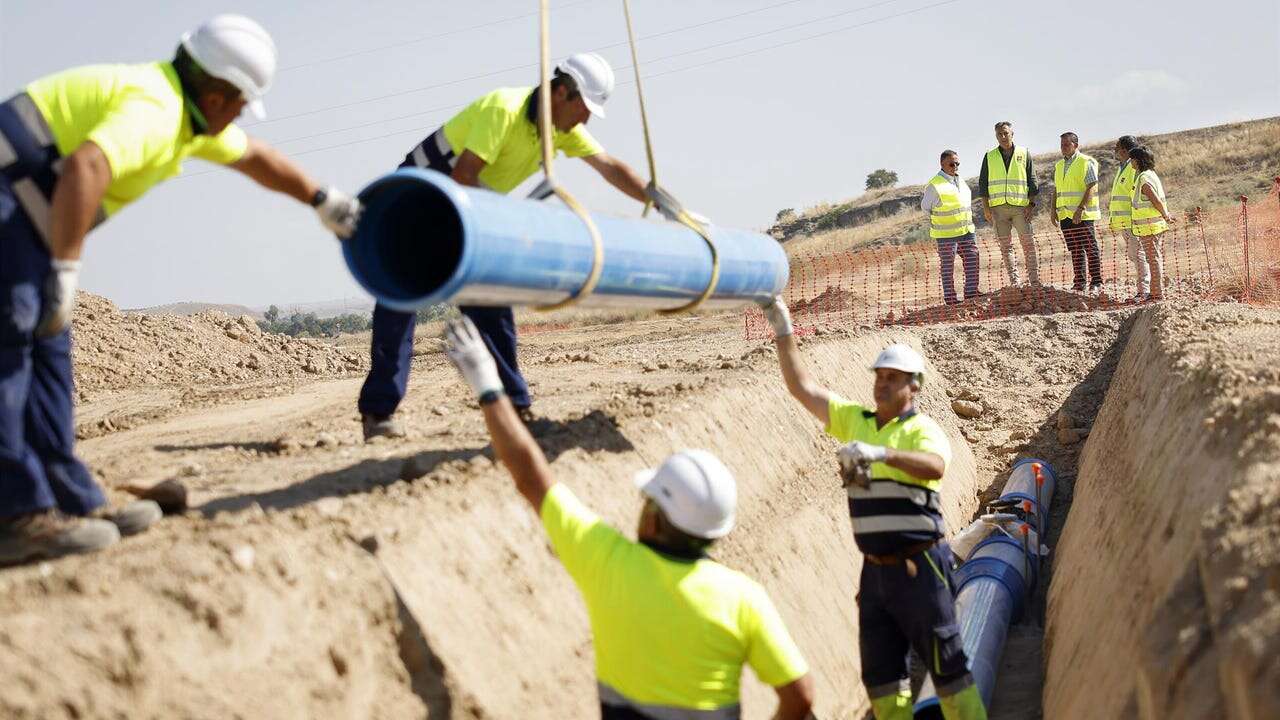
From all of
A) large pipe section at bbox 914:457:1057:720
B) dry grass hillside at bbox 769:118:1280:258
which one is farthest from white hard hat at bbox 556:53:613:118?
dry grass hillside at bbox 769:118:1280:258

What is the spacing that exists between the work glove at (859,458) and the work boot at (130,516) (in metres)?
2.77

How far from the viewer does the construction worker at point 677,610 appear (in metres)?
3.76

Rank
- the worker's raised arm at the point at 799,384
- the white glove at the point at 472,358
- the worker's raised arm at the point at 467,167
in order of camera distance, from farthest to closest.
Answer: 1. the worker's raised arm at the point at 799,384
2. the worker's raised arm at the point at 467,167
3. the white glove at the point at 472,358

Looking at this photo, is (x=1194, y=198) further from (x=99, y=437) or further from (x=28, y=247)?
(x=28, y=247)

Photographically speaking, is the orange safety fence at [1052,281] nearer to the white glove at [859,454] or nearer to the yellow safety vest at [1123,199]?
the yellow safety vest at [1123,199]

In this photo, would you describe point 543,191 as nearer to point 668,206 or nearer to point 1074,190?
point 668,206

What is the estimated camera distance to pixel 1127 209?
1432cm

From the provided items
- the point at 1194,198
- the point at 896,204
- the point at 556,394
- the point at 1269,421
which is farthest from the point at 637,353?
the point at 896,204

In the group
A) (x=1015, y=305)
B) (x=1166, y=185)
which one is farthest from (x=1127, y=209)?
(x=1166, y=185)

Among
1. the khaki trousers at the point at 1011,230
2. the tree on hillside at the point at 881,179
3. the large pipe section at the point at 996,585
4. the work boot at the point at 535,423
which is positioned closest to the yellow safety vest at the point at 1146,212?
the khaki trousers at the point at 1011,230

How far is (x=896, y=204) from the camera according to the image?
4938cm

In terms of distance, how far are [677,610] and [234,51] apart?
245 cm

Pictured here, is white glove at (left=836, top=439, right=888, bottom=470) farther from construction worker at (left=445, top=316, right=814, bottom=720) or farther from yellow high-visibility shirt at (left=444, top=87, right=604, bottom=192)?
yellow high-visibility shirt at (left=444, top=87, right=604, bottom=192)

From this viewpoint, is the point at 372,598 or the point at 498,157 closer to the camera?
the point at 372,598
